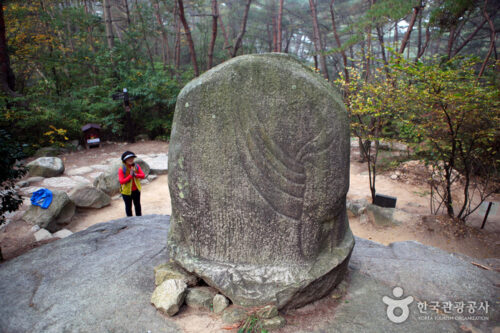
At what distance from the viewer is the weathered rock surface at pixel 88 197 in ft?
20.9

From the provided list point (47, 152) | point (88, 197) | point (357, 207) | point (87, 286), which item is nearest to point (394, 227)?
point (357, 207)

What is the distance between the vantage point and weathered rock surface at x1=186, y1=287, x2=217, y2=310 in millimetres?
2600

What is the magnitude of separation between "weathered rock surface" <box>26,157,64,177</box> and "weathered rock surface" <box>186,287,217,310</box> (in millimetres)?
6996

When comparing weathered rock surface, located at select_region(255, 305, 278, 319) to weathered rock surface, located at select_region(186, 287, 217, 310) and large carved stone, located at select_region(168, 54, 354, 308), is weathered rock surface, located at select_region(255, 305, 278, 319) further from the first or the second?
weathered rock surface, located at select_region(186, 287, 217, 310)

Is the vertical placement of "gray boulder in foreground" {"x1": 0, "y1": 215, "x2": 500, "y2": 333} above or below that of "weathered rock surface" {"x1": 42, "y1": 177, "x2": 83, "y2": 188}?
above

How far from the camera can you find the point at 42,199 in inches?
216

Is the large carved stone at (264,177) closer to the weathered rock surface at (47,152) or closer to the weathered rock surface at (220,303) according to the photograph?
the weathered rock surface at (220,303)

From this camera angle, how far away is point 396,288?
2.77 metres

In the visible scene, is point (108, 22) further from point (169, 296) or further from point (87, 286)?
point (169, 296)

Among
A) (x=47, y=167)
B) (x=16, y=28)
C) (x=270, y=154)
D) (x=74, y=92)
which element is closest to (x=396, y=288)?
(x=270, y=154)

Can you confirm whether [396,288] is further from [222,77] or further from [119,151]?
[119,151]

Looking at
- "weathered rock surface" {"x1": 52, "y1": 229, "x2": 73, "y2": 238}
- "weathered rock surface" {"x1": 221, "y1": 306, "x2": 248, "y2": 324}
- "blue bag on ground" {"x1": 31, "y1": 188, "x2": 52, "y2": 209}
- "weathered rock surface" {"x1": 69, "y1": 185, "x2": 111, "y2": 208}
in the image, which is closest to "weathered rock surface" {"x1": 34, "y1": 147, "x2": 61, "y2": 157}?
"weathered rock surface" {"x1": 69, "y1": 185, "x2": 111, "y2": 208}

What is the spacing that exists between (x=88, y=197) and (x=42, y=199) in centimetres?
107

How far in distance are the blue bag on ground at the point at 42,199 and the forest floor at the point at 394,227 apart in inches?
16.3
